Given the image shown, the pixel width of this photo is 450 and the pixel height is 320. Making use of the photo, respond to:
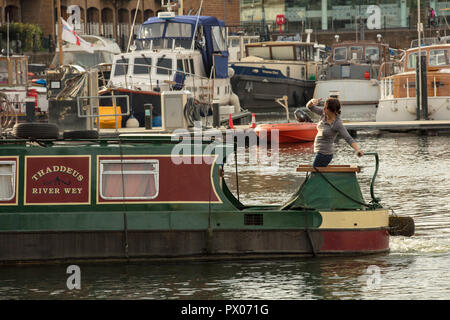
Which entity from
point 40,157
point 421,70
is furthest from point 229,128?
point 40,157

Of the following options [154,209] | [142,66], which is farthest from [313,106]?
[142,66]

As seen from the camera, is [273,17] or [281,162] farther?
[273,17]

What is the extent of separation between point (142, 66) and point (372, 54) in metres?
24.6

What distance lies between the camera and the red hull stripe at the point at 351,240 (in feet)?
47.2

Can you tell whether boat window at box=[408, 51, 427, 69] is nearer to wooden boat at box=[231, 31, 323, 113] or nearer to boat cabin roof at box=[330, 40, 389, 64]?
boat cabin roof at box=[330, 40, 389, 64]

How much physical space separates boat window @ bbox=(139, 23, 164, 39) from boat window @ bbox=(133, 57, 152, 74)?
2395mm

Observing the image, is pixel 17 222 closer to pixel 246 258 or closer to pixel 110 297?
pixel 110 297

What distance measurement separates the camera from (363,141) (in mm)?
A: 35625

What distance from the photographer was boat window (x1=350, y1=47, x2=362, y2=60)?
58.5m

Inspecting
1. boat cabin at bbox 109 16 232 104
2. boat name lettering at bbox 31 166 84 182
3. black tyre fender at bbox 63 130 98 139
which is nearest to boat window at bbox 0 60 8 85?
boat cabin at bbox 109 16 232 104

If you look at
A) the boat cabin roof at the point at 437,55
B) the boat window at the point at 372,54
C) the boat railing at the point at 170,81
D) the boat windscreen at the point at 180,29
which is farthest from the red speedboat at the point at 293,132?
the boat window at the point at 372,54
